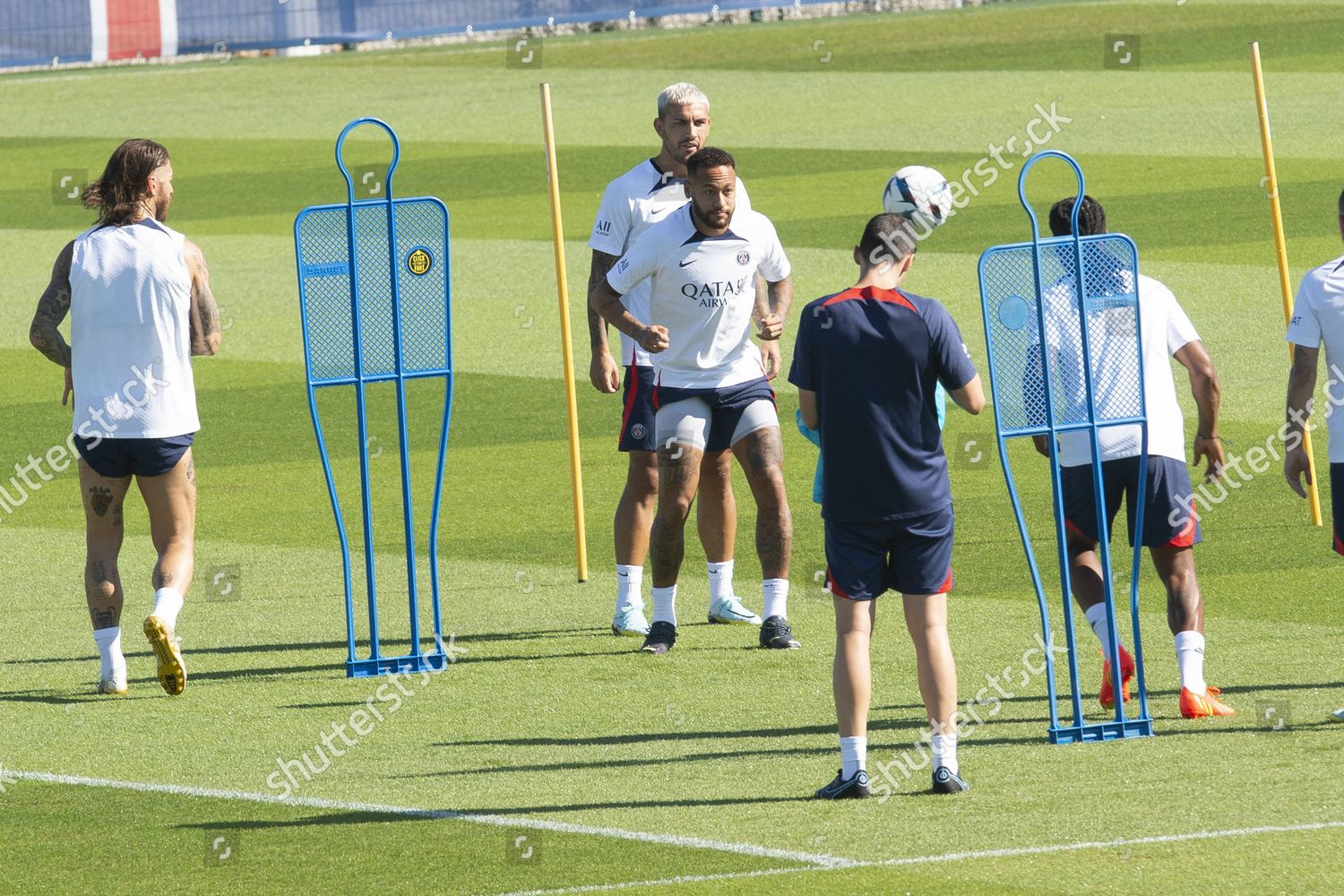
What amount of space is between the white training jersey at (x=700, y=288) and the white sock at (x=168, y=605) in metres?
2.30

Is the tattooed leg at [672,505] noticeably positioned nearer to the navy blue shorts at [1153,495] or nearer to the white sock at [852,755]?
the navy blue shorts at [1153,495]

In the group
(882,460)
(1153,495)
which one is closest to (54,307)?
(882,460)

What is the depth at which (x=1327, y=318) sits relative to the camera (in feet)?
26.1

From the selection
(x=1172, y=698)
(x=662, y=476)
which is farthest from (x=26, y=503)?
(x=1172, y=698)

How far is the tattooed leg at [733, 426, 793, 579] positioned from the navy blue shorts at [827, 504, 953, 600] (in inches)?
91.5

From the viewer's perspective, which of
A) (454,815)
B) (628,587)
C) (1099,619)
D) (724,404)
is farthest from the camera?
(628,587)

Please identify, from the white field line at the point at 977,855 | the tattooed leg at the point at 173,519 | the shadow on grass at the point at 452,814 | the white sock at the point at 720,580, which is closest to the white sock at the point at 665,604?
the white sock at the point at 720,580

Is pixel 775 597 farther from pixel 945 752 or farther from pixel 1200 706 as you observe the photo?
pixel 945 752

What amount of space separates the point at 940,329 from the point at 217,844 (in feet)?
9.58

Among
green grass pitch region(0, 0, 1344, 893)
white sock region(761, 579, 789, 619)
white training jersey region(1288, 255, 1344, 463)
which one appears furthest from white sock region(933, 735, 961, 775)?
white sock region(761, 579, 789, 619)

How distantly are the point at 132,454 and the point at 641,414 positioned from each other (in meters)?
2.33

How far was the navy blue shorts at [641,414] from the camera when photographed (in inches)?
389

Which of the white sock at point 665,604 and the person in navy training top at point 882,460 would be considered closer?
the person in navy training top at point 882,460

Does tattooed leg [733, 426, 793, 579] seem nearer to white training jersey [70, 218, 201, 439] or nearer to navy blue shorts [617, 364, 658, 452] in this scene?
navy blue shorts [617, 364, 658, 452]
